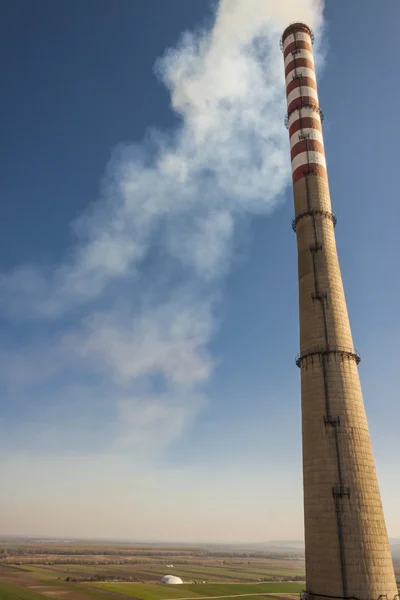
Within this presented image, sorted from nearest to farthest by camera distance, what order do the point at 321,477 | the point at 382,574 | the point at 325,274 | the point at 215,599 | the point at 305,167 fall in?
the point at 382,574
the point at 321,477
the point at 325,274
the point at 305,167
the point at 215,599

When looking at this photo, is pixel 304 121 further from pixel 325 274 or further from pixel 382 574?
pixel 382 574

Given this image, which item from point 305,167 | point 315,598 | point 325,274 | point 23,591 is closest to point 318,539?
point 315,598

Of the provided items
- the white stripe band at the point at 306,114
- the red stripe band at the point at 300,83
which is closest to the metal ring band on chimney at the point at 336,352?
the white stripe band at the point at 306,114

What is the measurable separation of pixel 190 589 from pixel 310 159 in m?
65.7

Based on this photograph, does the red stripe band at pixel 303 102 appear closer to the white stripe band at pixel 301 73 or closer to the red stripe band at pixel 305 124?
the red stripe band at pixel 305 124

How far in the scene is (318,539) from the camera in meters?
27.4

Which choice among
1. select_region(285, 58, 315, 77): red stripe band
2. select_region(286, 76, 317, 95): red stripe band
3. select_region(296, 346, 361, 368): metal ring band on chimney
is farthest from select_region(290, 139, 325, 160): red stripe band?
select_region(296, 346, 361, 368): metal ring band on chimney

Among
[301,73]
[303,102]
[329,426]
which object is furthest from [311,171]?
[329,426]

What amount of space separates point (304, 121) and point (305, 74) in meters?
6.99

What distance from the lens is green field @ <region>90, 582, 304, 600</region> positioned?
58622 mm

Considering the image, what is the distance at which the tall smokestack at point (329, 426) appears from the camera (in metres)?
26.3

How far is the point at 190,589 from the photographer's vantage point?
66000 mm

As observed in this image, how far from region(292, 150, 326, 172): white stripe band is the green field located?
56.0 m

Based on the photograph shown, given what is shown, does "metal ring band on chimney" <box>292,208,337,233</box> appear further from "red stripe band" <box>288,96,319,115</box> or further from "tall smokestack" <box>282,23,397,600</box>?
"red stripe band" <box>288,96,319,115</box>
